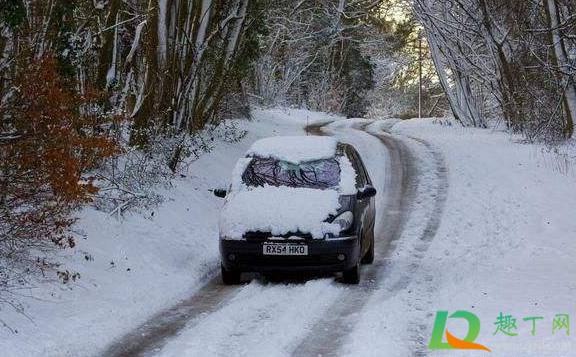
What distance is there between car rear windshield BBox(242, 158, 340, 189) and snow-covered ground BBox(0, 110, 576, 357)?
141cm

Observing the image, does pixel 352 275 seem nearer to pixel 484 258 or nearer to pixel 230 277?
pixel 230 277

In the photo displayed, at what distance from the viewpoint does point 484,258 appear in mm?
9875

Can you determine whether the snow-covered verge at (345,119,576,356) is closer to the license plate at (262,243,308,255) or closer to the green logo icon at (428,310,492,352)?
the green logo icon at (428,310,492,352)

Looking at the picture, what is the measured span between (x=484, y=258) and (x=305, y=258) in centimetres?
306

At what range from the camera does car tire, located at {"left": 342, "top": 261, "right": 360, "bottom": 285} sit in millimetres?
8562

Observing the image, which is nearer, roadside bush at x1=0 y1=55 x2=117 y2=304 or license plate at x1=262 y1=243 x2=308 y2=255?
roadside bush at x1=0 y1=55 x2=117 y2=304

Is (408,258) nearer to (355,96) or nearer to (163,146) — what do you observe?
(163,146)

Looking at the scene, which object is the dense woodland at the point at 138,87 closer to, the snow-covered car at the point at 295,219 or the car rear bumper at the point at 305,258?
the snow-covered car at the point at 295,219

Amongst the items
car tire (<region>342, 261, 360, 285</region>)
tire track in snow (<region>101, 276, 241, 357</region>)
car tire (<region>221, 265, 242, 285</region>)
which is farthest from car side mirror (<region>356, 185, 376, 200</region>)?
tire track in snow (<region>101, 276, 241, 357</region>)

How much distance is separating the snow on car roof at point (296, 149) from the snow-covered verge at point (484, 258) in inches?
75.1

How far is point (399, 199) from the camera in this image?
1500cm

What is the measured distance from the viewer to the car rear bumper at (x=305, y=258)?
8297mm

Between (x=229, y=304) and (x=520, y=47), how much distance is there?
63.0 feet

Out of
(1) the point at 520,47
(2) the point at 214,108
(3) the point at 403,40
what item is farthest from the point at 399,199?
(3) the point at 403,40
